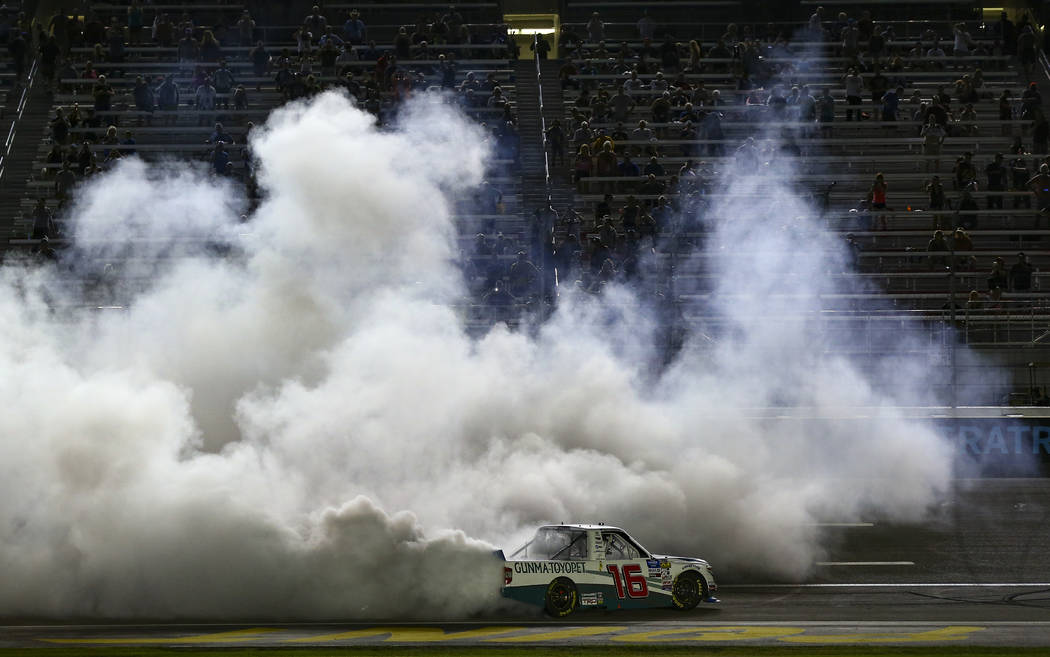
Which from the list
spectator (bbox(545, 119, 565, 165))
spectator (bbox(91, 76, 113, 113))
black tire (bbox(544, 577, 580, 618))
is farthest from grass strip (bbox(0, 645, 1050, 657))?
spectator (bbox(91, 76, 113, 113))

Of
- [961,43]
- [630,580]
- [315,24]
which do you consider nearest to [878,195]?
[961,43]

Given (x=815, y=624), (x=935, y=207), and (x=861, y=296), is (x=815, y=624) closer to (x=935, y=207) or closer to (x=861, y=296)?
(x=861, y=296)

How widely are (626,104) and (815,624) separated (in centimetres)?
1936

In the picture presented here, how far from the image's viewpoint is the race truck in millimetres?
17469

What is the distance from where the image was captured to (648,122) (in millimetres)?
34156

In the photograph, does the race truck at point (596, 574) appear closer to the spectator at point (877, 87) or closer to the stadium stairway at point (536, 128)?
the stadium stairway at point (536, 128)

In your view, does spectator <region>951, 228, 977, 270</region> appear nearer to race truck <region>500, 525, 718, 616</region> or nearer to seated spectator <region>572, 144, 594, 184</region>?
seated spectator <region>572, 144, 594, 184</region>

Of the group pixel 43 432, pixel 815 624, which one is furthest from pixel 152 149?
pixel 815 624

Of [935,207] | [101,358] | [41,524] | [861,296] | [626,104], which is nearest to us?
[41,524]

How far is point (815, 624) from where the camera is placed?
17.0 metres

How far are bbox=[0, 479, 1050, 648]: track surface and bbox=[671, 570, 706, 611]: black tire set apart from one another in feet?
0.44

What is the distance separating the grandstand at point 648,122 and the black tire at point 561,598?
22.5ft

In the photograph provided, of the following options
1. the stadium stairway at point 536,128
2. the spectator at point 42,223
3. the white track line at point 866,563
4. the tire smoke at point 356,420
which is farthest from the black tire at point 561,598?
the spectator at point 42,223

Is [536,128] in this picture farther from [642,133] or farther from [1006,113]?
[1006,113]
